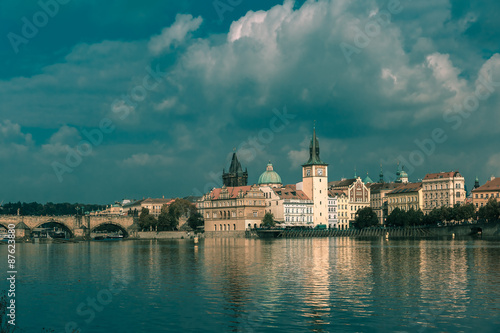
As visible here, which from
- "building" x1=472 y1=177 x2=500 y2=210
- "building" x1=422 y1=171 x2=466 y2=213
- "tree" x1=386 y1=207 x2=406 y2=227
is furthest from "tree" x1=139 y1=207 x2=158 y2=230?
"building" x1=472 y1=177 x2=500 y2=210

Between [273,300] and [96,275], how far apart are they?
71.8 feet

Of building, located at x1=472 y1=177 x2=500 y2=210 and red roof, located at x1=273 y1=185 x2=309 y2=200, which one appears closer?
building, located at x1=472 y1=177 x2=500 y2=210

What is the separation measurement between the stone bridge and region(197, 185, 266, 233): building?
2440 centimetres

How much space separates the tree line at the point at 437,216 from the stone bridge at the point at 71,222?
2757 inches

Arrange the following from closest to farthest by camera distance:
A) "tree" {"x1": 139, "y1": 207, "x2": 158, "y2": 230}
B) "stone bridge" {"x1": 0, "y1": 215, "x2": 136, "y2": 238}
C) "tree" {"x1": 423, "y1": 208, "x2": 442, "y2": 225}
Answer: "tree" {"x1": 423, "y1": 208, "x2": 442, "y2": 225}
"stone bridge" {"x1": 0, "y1": 215, "x2": 136, "y2": 238}
"tree" {"x1": 139, "y1": 207, "x2": 158, "y2": 230}

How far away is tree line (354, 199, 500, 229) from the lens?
14662 centimetres

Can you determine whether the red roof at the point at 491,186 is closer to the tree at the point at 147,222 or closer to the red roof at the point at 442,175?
the red roof at the point at 442,175

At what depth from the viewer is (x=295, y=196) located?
195 m

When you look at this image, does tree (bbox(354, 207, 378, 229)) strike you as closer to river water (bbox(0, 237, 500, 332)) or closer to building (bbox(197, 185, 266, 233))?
building (bbox(197, 185, 266, 233))

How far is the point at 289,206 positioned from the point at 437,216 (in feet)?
151

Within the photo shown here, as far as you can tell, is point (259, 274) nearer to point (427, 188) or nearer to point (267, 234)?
point (267, 234)

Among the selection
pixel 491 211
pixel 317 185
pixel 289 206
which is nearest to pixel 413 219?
pixel 491 211

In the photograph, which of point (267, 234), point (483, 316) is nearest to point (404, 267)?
point (483, 316)

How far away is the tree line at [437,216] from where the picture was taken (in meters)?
147
